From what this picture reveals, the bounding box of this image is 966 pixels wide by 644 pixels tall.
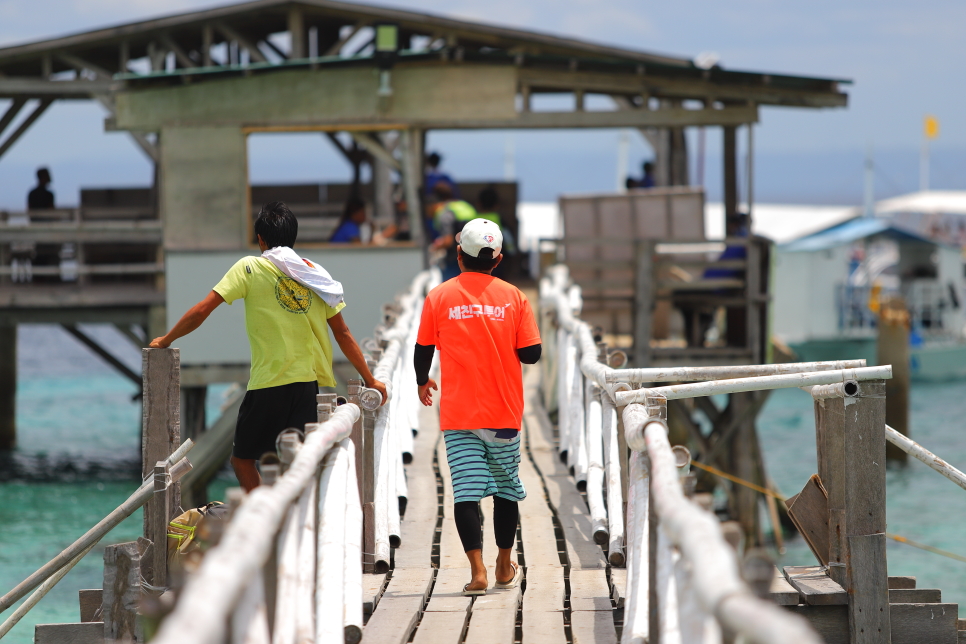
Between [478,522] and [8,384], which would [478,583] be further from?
[8,384]

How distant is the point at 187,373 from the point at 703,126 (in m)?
7.05

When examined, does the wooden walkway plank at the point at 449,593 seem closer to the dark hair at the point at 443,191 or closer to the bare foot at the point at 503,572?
the bare foot at the point at 503,572

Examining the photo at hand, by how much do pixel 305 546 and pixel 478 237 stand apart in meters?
1.79

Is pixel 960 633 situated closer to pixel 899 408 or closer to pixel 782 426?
pixel 899 408

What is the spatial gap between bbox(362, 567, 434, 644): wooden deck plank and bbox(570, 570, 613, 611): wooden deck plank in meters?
0.63

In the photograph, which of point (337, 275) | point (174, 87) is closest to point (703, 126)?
point (337, 275)

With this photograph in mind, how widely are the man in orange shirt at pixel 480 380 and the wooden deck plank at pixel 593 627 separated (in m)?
0.49

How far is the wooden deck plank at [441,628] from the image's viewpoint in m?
4.01

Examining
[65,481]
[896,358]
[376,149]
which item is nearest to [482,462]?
[376,149]

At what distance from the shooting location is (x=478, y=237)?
4648 millimetres

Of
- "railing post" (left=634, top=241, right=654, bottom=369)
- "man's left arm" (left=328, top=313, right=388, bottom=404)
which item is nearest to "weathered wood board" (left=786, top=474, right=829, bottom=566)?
"man's left arm" (left=328, top=313, right=388, bottom=404)

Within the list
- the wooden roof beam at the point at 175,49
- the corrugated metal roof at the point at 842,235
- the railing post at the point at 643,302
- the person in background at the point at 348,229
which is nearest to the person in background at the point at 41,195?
the wooden roof beam at the point at 175,49

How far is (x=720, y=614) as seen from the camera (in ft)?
7.28

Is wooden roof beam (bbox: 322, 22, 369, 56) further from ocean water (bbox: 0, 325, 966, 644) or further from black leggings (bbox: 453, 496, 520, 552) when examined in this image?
black leggings (bbox: 453, 496, 520, 552)
